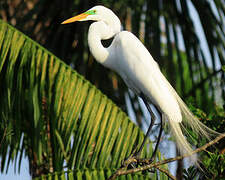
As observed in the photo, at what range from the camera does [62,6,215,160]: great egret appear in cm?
245

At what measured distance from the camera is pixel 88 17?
8.49 feet

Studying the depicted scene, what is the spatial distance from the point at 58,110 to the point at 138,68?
0.50 meters

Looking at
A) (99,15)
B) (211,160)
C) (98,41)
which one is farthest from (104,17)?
(211,160)

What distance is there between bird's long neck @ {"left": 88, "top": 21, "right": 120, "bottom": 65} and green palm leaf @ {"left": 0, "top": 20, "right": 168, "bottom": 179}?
0.77 ft

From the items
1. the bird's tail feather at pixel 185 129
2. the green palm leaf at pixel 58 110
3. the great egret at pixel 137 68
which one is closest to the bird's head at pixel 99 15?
the great egret at pixel 137 68

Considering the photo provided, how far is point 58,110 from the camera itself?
8.68ft

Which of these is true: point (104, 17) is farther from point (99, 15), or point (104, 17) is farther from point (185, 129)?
point (185, 129)

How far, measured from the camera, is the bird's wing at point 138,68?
8.13 feet

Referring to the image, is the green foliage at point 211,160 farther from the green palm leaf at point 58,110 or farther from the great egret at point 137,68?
the green palm leaf at point 58,110

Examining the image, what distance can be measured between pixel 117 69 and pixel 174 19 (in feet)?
4.64

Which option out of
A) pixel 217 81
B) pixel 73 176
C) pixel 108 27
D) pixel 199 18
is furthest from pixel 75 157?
pixel 199 18

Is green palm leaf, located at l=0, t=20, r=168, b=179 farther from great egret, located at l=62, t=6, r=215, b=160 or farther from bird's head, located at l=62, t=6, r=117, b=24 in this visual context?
bird's head, located at l=62, t=6, r=117, b=24

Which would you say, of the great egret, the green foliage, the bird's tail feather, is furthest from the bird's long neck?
the green foliage

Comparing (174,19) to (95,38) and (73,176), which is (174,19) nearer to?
(95,38)
